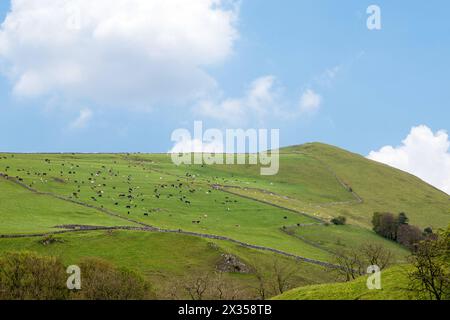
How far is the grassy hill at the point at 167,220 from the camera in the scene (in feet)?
314

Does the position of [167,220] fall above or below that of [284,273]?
above

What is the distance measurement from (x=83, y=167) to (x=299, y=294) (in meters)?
158

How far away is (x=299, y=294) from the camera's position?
1677 inches

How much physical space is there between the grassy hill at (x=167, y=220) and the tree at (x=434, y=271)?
4936 centimetres

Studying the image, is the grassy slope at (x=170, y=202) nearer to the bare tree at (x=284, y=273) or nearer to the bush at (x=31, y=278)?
the bare tree at (x=284, y=273)

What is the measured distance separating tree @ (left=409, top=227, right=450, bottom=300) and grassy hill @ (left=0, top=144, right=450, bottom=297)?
49363mm

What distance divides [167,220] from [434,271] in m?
96.2

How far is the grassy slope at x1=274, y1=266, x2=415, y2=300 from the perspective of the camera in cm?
3750

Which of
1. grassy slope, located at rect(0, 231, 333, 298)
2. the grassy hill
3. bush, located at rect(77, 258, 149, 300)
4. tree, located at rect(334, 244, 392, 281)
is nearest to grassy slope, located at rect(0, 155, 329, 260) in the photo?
the grassy hill

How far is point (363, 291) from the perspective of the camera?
39.3 metres

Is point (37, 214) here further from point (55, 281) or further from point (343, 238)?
point (343, 238)

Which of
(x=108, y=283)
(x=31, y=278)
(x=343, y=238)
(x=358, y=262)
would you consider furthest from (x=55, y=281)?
(x=343, y=238)

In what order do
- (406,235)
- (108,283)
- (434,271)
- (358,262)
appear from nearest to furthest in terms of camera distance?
1. (434,271)
2. (108,283)
3. (358,262)
4. (406,235)
